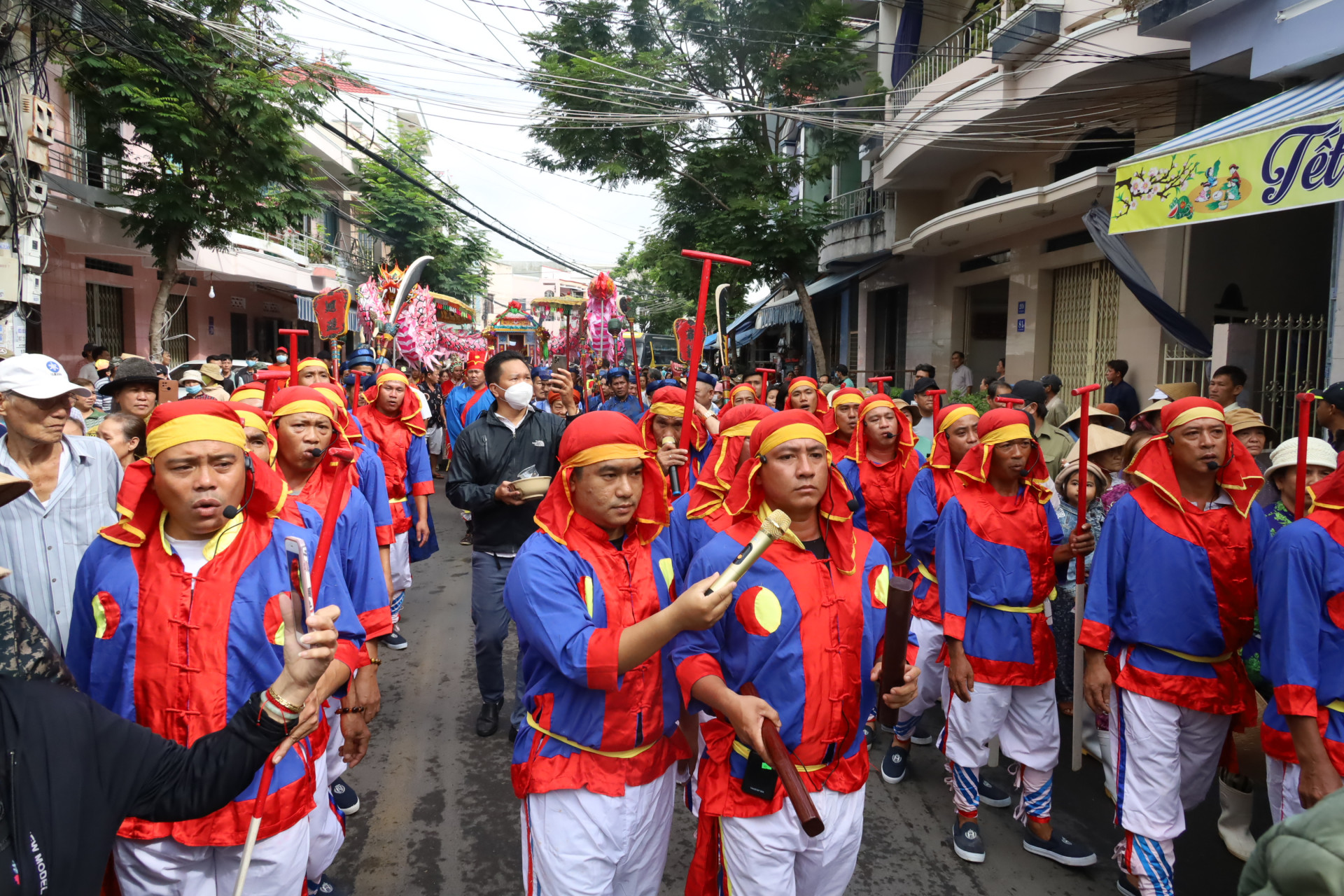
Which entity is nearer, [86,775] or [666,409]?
[86,775]

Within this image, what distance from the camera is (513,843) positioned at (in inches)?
149

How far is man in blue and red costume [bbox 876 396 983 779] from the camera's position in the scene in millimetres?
4414

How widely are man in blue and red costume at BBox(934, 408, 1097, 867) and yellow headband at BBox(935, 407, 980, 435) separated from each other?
0.77 m

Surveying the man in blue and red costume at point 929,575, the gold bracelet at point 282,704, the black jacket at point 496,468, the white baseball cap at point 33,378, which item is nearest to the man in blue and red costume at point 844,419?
the man in blue and red costume at point 929,575

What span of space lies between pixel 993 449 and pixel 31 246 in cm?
1022

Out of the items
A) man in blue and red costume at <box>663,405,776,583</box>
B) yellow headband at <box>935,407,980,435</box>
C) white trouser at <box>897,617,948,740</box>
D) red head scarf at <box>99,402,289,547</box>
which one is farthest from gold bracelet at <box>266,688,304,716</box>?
yellow headband at <box>935,407,980,435</box>

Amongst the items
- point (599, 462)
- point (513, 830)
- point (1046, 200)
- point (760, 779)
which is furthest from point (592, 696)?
point (1046, 200)

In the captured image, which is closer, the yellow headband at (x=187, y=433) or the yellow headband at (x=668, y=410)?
the yellow headband at (x=187, y=433)

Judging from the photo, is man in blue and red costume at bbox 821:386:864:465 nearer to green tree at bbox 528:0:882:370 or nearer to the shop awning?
the shop awning

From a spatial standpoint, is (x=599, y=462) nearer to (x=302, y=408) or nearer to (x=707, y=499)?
(x=707, y=499)

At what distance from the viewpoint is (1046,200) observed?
443 inches

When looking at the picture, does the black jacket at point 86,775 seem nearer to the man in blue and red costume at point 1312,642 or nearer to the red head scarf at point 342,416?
the red head scarf at point 342,416

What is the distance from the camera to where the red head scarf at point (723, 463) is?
12.1 feet

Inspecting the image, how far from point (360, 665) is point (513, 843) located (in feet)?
4.72
